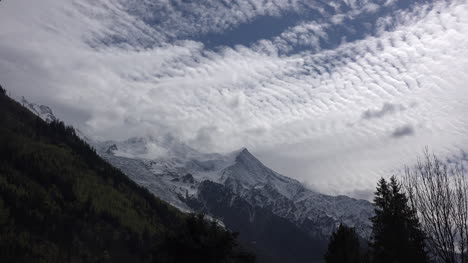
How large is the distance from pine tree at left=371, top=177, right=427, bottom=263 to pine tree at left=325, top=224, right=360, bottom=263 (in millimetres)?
2759

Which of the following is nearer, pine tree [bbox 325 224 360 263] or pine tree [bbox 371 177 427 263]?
pine tree [bbox 371 177 427 263]

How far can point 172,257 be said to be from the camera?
98.5ft

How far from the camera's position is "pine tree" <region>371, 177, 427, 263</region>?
4172 cm

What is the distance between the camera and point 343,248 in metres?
47.0

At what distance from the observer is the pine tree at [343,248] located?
46.3m

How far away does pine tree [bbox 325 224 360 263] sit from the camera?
46.3 m

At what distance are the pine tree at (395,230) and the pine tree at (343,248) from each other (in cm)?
276

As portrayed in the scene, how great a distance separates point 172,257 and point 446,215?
1808 cm

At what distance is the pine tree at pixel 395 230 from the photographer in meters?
41.7

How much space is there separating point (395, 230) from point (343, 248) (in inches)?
232

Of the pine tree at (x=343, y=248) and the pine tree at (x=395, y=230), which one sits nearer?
the pine tree at (x=395, y=230)

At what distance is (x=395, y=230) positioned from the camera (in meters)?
45.0

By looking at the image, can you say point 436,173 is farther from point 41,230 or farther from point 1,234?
point 41,230

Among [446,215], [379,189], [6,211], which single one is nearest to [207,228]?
[446,215]
